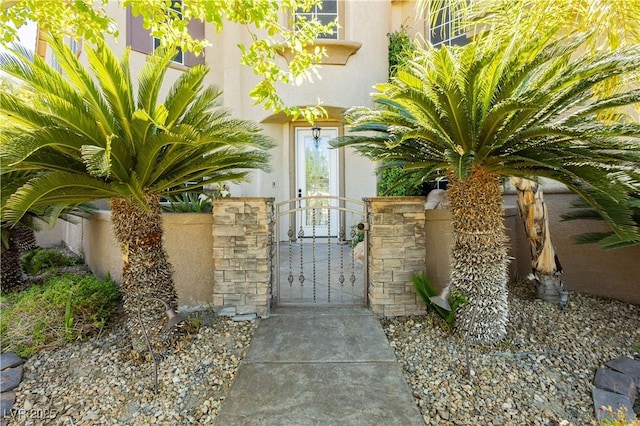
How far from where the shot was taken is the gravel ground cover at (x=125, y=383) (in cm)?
274

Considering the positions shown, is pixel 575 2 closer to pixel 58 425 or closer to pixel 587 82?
pixel 587 82

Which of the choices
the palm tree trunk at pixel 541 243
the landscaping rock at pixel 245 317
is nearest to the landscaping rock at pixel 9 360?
the landscaping rock at pixel 245 317

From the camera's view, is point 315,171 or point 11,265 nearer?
point 11,265

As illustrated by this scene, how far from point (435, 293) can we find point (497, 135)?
78.5 inches

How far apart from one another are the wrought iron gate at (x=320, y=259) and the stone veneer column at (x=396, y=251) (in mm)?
262

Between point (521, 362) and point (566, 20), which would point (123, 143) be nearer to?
point (521, 362)

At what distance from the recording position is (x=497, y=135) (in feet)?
10.6

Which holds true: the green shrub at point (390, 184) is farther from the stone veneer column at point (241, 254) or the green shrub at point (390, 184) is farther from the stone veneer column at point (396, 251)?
the stone veneer column at point (241, 254)

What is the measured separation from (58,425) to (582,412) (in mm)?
4346

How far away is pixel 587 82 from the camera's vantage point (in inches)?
111

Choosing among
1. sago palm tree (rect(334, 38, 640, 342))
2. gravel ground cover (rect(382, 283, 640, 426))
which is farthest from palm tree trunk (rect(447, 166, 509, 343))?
gravel ground cover (rect(382, 283, 640, 426))

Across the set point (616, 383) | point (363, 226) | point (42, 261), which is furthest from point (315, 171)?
point (616, 383)

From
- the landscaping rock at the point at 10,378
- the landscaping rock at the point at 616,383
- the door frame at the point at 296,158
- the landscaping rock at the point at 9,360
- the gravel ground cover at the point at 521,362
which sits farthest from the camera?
the door frame at the point at 296,158

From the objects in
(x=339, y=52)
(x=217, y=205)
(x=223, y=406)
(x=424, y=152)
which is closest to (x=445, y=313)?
(x=424, y=152)
